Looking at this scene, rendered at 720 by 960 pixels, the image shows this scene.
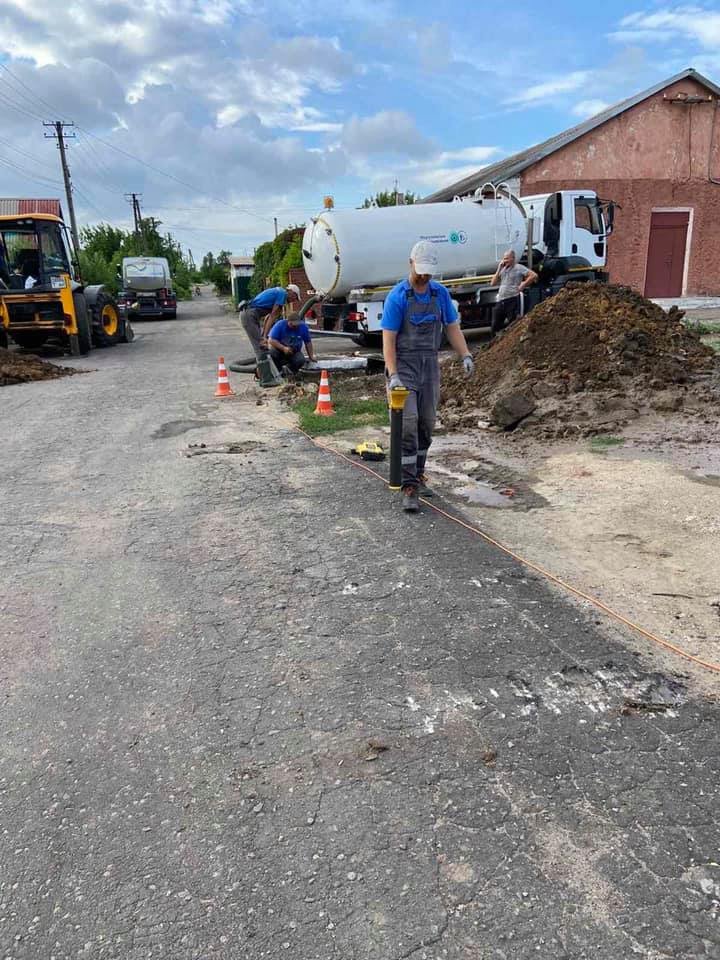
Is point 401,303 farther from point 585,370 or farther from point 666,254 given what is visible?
point 666,254

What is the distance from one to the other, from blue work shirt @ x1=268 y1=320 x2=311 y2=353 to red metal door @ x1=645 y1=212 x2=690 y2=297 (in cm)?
1466

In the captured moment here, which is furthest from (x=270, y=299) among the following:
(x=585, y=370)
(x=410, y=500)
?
(x=410, y=500)

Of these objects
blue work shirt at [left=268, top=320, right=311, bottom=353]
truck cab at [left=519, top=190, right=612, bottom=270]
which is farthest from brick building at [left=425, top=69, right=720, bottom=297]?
blue work shirt at [left=268, top=320, right=311, bottom=353]

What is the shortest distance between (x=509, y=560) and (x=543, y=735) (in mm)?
1677

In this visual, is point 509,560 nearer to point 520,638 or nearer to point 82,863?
point 520,638

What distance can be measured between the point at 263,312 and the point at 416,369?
730 centimetres

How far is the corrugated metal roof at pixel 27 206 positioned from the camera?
66.1 feet

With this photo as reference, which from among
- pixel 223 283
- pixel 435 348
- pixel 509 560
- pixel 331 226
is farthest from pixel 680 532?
pixel 223 283

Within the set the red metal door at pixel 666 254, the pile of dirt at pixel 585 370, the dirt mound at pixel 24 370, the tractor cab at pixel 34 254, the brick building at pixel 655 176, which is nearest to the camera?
the pile of dirt at pixel 585 370

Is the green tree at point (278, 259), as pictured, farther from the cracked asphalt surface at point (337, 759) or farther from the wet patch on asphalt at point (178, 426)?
the cracked asphalt surface at point (337, 759)

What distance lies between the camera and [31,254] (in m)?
15.0

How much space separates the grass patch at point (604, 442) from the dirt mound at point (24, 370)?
34.1ft

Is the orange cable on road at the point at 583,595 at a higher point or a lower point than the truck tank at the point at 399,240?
lower

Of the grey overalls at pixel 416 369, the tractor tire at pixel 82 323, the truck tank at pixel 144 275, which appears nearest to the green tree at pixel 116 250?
the truck tank at pixel 144 275
